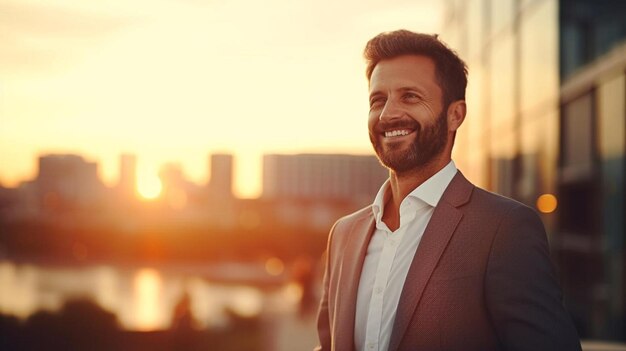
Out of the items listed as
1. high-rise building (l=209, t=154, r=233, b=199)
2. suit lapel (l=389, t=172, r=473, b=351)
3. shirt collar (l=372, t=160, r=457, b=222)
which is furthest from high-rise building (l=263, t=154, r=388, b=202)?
suit lapel (l=389, t=172, r=473, b=351)

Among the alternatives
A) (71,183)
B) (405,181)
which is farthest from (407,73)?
(71,183)

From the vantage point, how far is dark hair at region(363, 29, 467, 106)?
248 centimetres

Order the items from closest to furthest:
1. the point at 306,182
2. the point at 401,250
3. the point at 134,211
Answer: the point at 401,250, the point at 134,211, the point at 306,182

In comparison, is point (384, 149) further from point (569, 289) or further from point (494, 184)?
point (494, 184)

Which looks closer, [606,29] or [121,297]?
[606,29]

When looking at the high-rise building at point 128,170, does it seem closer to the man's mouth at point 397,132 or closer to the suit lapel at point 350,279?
the suit lapel at point 350,279

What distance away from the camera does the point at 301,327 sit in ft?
47.9

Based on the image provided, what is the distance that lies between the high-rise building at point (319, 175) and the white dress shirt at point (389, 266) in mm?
71452

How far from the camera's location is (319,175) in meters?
85.4

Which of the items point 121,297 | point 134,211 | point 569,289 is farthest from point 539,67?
point 134,211

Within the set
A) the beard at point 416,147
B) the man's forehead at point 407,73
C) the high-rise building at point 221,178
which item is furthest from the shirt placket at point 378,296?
the high-rise building at point 221,178

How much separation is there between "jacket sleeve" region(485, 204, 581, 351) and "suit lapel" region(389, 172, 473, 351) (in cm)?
18

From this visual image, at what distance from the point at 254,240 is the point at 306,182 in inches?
665

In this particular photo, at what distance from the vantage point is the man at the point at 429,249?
82.6 inches
